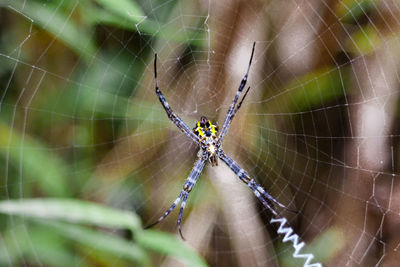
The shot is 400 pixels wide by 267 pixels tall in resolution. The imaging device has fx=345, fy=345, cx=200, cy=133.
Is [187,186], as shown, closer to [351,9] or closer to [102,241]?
[102,241]

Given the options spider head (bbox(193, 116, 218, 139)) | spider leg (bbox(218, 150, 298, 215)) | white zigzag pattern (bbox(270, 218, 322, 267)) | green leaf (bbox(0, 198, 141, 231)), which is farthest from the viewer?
spider head (bbox(193, 116, 218, 139))

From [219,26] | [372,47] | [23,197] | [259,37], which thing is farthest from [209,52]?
[23,197]

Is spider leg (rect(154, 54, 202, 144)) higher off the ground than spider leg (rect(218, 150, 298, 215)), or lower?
higher

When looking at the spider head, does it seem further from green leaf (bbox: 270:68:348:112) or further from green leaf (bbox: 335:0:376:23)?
green leaf (bbox: 335:0:376:23)

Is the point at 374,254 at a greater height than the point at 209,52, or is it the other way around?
the point at 209,52

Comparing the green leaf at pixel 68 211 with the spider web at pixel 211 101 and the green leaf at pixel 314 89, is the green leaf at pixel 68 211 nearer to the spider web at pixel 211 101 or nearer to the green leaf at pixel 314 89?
the spider web at pixel 211 101

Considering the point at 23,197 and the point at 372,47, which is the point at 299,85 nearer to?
the point at 372,47

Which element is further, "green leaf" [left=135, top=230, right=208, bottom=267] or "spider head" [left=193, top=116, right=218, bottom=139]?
"spider head" [left=193, top=116, right=218, bottom=139]

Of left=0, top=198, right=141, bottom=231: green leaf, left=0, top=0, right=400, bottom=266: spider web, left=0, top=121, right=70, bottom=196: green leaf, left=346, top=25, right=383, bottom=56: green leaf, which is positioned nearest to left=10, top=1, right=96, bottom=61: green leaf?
left=0, top=0, right=400, bottom=266: spider web
